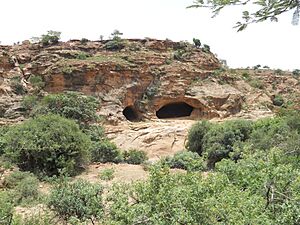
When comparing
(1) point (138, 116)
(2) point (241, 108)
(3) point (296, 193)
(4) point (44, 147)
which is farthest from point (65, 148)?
(2) point (241, 108)

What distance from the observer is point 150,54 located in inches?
1289

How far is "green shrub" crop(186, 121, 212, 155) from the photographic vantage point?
74.0ft

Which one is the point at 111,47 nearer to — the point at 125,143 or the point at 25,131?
the point at 125,143

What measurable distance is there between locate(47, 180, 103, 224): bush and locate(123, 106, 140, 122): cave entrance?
843 inches

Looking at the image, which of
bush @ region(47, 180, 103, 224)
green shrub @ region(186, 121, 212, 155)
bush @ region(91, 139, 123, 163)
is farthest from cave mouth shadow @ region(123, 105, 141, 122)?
bush @ region(47, 180, 103, 224)

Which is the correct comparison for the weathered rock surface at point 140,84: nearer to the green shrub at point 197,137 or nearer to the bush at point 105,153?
the green shrub at point 197,137

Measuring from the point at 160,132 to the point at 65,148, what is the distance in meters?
10.4

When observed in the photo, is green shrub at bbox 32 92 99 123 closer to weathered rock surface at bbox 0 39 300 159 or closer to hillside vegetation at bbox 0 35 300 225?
hillside vegetation at bbox 0 35 300 225

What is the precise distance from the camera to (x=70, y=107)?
22.7 metres

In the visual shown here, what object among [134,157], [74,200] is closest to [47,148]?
[134,157]

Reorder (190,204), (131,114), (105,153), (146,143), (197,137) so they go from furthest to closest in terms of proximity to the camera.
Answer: (131,114)
(146,143)
(197,137)
(105,153)
(190,204)

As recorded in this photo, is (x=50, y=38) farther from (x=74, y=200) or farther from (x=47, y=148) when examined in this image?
(x=74, y=200)

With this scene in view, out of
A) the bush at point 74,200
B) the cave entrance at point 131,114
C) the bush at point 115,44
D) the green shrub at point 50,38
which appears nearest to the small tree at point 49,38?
the green shrub at point 50,38

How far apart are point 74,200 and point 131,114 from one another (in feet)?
76.5
